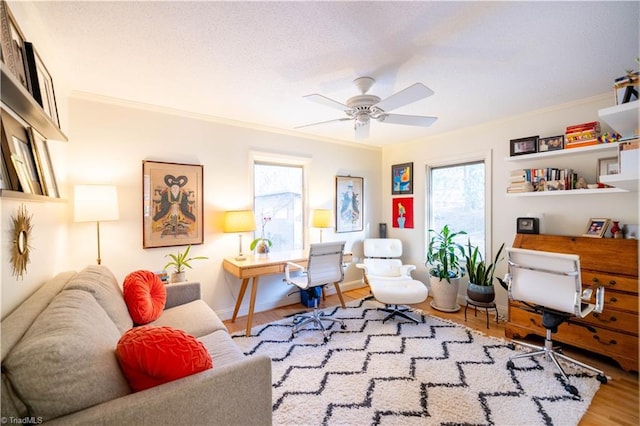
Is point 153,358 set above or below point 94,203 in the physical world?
below

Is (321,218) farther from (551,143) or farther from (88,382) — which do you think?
(88,382)

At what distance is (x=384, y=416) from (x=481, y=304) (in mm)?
1990

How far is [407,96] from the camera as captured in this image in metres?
2.08

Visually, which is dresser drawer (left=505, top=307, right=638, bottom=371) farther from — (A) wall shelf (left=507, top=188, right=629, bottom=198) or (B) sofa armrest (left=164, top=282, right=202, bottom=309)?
(B) sofa armrest (left=164, top=282, right=202, bottom=309)

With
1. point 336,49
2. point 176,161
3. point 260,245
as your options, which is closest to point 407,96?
point 336,49

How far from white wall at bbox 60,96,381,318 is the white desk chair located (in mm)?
837

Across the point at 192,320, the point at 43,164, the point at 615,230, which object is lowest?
the point at 192,320

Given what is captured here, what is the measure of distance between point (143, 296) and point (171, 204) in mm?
1289

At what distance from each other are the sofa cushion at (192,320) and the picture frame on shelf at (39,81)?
4.76 ft

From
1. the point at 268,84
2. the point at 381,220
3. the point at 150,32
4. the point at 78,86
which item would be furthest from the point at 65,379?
the point at 381,220

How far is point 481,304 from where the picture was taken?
3.19m

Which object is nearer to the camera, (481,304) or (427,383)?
(427,383)

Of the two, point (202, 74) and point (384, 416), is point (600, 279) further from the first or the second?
point (202, 74)

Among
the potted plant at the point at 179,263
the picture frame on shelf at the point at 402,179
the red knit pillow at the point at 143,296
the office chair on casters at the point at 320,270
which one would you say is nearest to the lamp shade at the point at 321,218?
the office chair on casters at the point at 320,270
